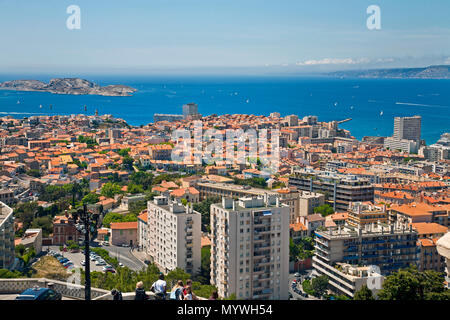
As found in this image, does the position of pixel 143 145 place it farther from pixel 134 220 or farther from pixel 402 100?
pixel 402 100

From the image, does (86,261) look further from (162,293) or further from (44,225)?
(44,225)

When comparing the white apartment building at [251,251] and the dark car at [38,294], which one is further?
the white apartment building at [251,251]

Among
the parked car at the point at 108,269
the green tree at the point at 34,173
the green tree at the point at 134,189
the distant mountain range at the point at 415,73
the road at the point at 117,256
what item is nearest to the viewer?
the parked car at the point at 108,269

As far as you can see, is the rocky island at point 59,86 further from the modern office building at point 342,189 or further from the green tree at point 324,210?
the green tree at point 324,210

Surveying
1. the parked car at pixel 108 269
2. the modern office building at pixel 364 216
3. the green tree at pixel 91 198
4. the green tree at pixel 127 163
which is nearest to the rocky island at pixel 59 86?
the green tree at pixel 127 163
